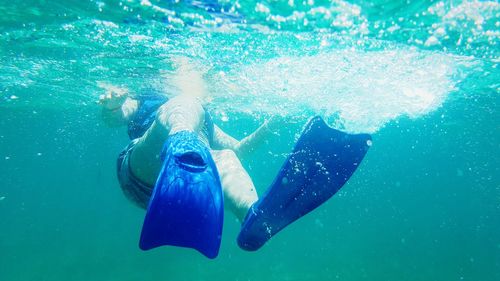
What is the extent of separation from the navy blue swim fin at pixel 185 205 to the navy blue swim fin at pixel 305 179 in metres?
0.71

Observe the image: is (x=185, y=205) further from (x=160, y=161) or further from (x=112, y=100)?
(x=112, y=100)

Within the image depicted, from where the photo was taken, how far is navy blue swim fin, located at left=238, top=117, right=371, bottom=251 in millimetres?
3924

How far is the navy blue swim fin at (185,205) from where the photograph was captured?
3129mm

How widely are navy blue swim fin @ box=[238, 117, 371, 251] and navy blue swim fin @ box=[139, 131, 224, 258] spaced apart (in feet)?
2.34

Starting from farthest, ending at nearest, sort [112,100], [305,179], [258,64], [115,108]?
[258,64] < [115,108] < [112,100] < [305,179]

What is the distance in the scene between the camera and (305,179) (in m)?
4.26

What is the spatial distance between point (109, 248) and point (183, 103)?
1271 inches

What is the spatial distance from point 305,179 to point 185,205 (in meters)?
1.79

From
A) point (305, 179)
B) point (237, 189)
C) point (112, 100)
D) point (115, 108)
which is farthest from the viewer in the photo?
point (115, 108)

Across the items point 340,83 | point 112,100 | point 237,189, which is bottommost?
point 112,100

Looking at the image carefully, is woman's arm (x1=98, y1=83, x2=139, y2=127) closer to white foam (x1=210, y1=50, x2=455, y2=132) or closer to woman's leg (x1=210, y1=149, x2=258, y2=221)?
woman's leg (x1=210, y1=149, x2=258, y2=221)

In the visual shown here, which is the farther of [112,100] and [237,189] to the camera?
[112,100]

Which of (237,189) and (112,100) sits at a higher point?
(237,189)

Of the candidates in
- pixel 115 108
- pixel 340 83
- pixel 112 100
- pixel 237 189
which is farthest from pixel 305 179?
pixel 340 83
